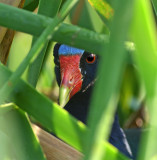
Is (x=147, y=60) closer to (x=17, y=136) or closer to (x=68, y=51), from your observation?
(x=17, y=136)

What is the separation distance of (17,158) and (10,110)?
75 millimetres

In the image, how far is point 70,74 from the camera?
139 centimetres

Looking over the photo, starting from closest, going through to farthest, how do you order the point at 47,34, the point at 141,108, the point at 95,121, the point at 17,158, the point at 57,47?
1. the point at 95,121
2. the point at 47,34
3. the point at 17,158
4. the point at 57,47
5. the point at 141,108

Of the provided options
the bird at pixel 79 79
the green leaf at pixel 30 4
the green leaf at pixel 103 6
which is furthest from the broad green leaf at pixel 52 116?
the bird at pixel 79 79

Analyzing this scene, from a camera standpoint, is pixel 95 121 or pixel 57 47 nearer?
pixel 95 121

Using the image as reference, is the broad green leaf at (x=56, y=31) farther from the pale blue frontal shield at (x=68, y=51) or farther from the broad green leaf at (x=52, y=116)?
the pale blue frontal shield at (x=68, y=51)

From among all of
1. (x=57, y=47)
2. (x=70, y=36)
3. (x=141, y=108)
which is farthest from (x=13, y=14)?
(x=141, y=108)

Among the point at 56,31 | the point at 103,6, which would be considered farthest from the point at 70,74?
the point at 56,31

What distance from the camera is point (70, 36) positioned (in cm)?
60

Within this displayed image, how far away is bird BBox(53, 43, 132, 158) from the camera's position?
4.58 feet

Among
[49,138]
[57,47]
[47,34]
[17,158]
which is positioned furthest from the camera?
[57,47]

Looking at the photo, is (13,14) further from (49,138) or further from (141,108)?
(141,108)

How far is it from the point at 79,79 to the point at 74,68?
0.18 ft

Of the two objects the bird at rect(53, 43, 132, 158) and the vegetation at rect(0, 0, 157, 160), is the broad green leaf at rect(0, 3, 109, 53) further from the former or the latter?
the bird at rect(53, 43, 132, 158)
